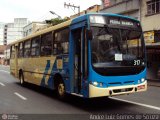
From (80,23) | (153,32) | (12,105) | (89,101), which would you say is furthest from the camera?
(153,32)

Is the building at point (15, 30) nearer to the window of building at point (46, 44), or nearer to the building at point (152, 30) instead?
the building at point (152, 30)

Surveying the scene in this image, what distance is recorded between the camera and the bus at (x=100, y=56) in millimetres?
10242

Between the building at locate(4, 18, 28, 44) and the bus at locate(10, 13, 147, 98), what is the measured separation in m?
81.9

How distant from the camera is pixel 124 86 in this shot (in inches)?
419

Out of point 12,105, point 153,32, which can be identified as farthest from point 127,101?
point 153,32

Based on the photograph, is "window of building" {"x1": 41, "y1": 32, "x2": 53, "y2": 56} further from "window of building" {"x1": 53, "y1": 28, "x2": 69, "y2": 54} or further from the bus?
the bus

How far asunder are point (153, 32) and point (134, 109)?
16460mm

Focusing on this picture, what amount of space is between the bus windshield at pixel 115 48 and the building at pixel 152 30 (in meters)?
14.7

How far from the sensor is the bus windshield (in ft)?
33.8

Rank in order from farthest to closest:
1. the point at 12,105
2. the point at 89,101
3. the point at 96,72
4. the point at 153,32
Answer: the point at 153,32 < the point at 89,101 < the point at 12,105 < the point at 96,72

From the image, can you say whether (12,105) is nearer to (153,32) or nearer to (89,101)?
(89,101)

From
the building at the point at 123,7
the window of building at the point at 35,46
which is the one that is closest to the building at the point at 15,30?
the building at the point at 123,7

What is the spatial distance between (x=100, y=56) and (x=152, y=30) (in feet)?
55.8

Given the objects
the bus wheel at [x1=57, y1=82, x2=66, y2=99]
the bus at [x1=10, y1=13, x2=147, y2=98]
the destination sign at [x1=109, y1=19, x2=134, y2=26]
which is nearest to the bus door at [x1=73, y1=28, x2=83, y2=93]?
the bus at [x1=10, y1=13, x2=147, y2=98]
